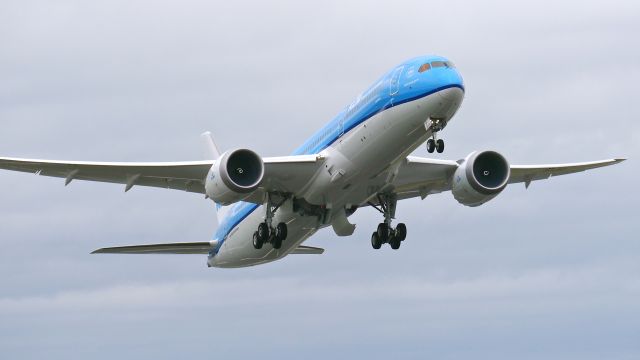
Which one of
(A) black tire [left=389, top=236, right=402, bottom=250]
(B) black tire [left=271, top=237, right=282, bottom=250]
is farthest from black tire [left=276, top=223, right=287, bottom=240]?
(A) black tire [left=389, top=236, right=402, bottom=250]

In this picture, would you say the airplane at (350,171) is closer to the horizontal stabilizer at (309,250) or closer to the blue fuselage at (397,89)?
the blue fuselage at (397,89)

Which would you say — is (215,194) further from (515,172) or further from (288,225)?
(515,172)

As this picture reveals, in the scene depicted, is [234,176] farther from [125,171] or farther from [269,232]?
[125,171]

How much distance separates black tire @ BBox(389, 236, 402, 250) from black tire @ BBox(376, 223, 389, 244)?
211 millimetres

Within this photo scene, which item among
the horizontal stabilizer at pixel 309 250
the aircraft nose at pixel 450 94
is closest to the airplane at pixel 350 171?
the aircraft nose at pixel 450 94

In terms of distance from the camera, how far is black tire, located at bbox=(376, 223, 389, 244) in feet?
152

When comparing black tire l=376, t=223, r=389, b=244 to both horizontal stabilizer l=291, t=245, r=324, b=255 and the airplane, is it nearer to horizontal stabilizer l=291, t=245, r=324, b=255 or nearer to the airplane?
the airplane

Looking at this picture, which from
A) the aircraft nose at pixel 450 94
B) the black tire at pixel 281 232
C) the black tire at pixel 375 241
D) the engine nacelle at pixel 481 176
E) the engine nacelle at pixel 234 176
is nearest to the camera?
the aircraft nose at pixel 450 94

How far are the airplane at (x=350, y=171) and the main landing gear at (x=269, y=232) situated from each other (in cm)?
5

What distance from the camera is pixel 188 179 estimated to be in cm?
4484

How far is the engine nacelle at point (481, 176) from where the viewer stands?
4456cm

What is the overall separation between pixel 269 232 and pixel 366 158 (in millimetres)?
6451

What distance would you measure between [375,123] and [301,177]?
14.8 feet

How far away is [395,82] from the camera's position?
39.5 metres
